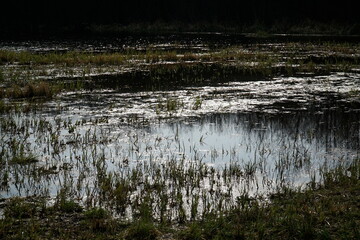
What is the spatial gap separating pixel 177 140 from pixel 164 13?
63103 millimetres

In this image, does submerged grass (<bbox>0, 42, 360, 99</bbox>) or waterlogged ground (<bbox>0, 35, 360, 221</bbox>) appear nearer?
waterlogged ground (<bbox>0, 35, 360, 221</bbox>)

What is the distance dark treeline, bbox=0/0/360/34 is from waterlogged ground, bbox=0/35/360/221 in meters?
37.3

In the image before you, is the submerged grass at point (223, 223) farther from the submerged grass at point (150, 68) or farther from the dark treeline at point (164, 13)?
the dark treeline at point (164, 13)

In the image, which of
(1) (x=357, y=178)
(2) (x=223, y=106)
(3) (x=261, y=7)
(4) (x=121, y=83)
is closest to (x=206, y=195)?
(1) (x=357, y=178)

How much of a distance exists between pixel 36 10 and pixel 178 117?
6134 cm

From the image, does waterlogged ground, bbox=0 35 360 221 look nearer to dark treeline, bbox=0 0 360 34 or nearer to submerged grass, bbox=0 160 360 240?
submerged grass, bbox=0 160 360 240

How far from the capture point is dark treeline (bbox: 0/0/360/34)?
54156mm

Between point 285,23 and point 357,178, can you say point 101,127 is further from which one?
point 285,23

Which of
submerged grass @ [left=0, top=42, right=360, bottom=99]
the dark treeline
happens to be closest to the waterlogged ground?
submerged grass @ [left=0, top=42, right=360, bottom=99]

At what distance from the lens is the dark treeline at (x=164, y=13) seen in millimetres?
54156

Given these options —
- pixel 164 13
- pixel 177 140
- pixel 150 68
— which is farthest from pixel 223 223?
pixel 164 13

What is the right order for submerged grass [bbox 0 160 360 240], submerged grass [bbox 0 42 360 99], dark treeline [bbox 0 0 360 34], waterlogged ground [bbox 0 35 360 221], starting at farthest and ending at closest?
1. dark treeline [bbox 0 0 360 34]
2. submerged grass [bbox 0 42 360 99]
3. waterlogged ground [bbox 0 35 360 221]
4. submerged grass [bbox 0 160 360 240]

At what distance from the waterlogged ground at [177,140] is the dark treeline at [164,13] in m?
37.3

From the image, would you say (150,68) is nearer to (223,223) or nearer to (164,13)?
(223,223)
